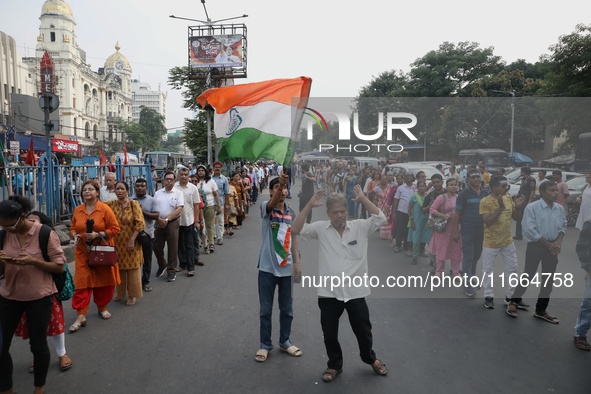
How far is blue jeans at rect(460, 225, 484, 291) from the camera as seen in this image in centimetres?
572

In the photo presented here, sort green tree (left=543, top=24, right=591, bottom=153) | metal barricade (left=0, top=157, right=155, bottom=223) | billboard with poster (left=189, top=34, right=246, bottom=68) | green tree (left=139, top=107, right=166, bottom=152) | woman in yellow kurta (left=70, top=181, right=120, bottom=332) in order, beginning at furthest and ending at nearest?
green tree (left=139, top=107, right=166, bottom=152), billboard with poster (left=189, top=34, right=246, bottom=68), green tree (left=543, top=24, right=591, bottom=153), metal barricade (left=0, top=157, right=155, bottom=223), woman in yellow kurta (left=70, top=181, right=120, bottom=332)

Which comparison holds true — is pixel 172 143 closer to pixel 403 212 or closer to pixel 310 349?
pixel 403 212

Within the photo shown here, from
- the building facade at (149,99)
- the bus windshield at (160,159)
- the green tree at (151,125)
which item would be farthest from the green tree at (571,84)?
the building facade at (149,99)

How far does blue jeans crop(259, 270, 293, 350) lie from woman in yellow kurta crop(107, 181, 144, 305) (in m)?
2.11

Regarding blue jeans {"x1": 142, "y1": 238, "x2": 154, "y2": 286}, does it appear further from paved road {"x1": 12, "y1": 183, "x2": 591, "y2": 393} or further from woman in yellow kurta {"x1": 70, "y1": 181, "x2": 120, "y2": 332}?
woman in yellow kurta {"x1": 70, "y1": 181, "x2": 120, "y2": 332}

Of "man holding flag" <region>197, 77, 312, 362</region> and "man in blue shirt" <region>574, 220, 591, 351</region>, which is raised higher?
"man holding flag" <region>197, 77, 312, 362</region>

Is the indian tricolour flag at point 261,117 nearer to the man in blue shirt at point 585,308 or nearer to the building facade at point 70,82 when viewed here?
the man in blue shirt at point 585,308

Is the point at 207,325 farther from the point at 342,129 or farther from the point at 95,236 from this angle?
the point at 342,129

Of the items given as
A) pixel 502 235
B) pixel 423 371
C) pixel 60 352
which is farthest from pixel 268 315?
pixel 502 235

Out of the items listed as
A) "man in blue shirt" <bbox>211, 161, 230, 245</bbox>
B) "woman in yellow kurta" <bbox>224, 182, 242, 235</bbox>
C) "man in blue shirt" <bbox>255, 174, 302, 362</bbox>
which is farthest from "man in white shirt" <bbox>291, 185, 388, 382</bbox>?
"woman in yellow kurta" <bbox>224, 182, 242, 235</bbox>

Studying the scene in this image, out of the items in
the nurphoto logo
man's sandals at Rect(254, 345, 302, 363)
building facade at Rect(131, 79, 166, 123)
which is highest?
building facade at Rect(131, 79, 166, 123)

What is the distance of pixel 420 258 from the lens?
7848 millimetres

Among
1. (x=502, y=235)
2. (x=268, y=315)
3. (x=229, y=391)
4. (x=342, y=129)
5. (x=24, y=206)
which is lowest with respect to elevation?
(x=229, y=391)

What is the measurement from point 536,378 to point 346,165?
25.9 ft
